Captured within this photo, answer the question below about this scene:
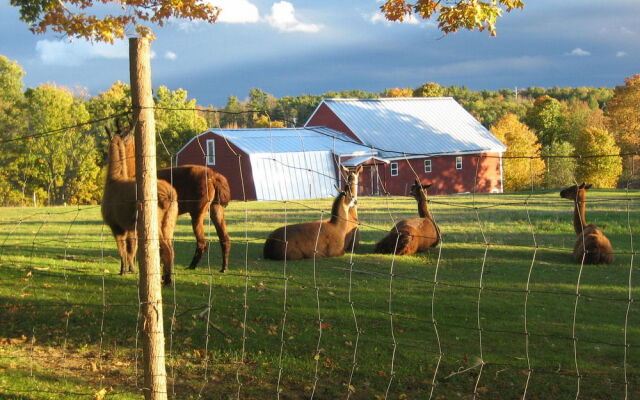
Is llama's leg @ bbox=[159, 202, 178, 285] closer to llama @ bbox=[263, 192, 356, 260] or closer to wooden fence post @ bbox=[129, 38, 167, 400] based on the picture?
llama @ bbox=[263, 192, 356, 260]

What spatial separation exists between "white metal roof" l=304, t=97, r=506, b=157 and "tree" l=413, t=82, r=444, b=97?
94.4 ft

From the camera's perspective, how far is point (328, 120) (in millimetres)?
49469

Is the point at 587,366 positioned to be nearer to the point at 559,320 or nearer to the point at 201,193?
the point at 559,320

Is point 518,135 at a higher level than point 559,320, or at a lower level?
higher

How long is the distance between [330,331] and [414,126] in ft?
141

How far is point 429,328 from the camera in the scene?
775 centimetres

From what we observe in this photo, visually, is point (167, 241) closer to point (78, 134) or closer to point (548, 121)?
point (78, 134)

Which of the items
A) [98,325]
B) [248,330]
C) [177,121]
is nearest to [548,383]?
Answer: [248,330]

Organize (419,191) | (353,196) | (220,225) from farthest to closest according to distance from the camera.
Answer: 1. (419,191)
2. (353,196)
3. (220,225)

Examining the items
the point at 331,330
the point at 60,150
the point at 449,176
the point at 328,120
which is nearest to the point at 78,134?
the point at 60,150

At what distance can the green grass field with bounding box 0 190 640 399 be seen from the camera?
19.8 feet

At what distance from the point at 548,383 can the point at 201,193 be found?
661 cm

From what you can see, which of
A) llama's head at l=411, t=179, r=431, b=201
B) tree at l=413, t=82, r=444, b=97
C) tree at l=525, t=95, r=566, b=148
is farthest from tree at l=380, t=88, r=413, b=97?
llama's head at l=411, t=179, r=431, b=201

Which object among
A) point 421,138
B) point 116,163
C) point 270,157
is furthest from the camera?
point 421,138
